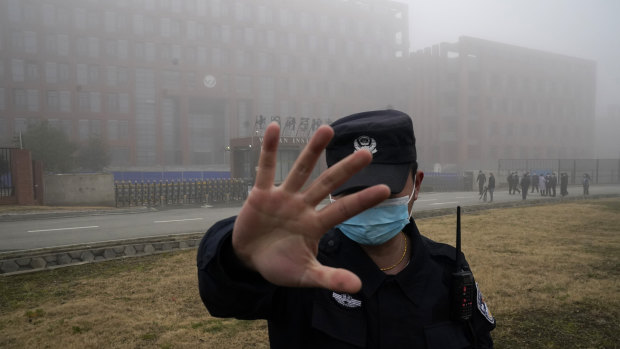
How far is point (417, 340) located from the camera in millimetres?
1642

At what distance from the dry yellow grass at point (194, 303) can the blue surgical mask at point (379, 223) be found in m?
2.53

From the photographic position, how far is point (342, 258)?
1.80 meters

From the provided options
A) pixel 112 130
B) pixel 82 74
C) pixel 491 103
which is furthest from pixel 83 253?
pixel 491 103

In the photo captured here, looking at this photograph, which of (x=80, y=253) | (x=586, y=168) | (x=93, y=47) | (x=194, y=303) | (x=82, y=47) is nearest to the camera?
(x=194, y=303)

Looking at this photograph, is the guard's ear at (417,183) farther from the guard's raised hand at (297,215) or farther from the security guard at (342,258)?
the guard's raised hand at (297,215)

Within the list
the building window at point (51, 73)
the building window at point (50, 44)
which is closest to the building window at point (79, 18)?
the building window at point (50, 44)

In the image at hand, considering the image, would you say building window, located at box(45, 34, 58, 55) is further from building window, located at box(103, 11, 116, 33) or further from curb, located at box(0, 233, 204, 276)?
curb, located at box(0, 233, 204, 276)

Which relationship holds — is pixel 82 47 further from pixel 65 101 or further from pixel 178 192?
pixel 178 192

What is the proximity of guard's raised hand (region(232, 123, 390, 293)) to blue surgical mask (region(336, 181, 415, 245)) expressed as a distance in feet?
1.82

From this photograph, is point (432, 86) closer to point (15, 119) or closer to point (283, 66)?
point (283, 66)

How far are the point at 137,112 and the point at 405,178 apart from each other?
5334cm

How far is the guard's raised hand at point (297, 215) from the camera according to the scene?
3.66 feet

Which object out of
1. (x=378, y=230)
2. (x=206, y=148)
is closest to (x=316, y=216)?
(x=378, y=230)

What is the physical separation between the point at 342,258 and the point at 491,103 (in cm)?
6164
